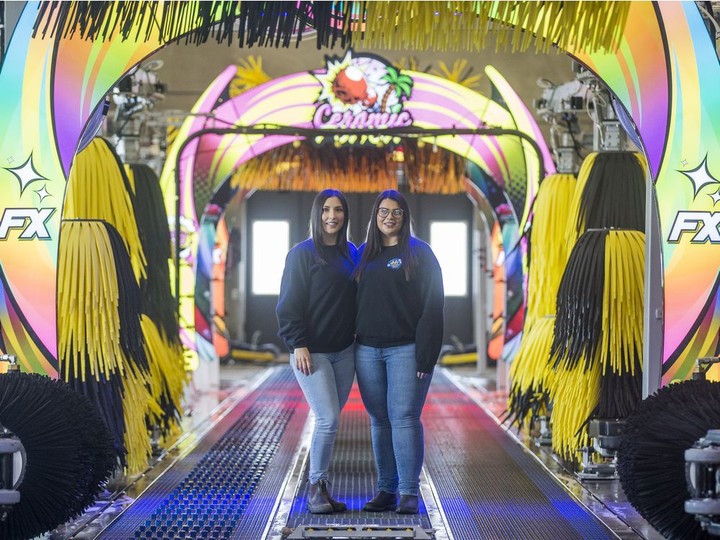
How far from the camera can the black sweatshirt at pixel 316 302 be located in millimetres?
4855

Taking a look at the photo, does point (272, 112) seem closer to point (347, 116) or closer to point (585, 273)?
point (347, 116)

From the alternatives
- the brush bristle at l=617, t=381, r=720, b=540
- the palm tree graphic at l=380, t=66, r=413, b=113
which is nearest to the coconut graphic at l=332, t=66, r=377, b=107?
the palm tree graphic at l=380, t=66, r=413, b=113

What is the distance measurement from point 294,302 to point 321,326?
0.51 ft

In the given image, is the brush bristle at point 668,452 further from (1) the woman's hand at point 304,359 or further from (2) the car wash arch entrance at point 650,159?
(1) the woman's hand at point 304,359

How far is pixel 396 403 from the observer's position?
4.85 metres

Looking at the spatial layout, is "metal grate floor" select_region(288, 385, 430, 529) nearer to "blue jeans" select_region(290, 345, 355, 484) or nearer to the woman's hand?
"blue jeans" select_region(290, 345, 355, 484)

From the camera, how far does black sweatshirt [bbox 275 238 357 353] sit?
4855mm

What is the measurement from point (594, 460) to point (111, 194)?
2882mm

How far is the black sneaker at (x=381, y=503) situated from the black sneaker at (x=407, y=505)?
0.08 metres

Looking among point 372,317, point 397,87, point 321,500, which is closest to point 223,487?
point 321,500

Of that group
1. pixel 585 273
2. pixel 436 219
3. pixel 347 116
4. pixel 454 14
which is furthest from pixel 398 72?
pixel 436 219

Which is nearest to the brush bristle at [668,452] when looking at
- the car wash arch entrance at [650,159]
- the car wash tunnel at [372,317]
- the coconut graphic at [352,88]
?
the car wash tunnel at [372,317]

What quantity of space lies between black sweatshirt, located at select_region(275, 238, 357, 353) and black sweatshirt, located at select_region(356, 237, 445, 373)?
2.5 inches

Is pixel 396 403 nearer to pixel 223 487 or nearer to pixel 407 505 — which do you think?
pixel 407 505
